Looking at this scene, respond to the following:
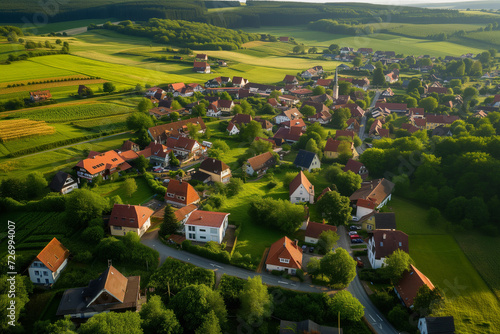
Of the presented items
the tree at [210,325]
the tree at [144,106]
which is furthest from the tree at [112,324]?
the tree at [144,106]

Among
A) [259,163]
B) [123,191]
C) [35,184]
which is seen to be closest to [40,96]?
[35,184]

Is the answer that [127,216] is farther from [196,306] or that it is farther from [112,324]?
[112,324]

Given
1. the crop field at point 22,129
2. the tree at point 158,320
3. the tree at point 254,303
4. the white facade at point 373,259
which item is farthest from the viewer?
the crop field at point 22,129

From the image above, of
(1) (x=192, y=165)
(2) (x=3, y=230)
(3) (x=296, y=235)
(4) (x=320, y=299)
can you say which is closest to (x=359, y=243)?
(3) (x=296, y=235)

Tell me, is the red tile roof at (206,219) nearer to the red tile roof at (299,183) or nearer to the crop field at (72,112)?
the red tile roof at (299,183)

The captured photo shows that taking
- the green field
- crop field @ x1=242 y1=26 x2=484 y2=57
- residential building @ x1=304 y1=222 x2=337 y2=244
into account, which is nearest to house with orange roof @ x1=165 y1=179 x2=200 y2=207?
residential building @ x1=304 y1=222 x2=337 y2=244

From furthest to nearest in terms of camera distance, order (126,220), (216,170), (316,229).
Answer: (216,170) → (316,229) → (126,220)

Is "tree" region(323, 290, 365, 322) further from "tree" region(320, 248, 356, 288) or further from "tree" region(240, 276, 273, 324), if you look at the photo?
"tree" region(240, 276, 273, 324)
